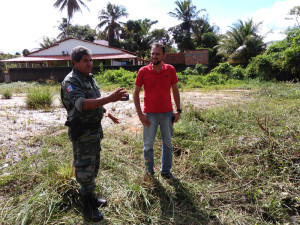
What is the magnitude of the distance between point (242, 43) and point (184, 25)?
28.2 ft

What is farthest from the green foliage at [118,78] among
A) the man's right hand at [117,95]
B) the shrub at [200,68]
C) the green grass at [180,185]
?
the man's right hand at [117,95]

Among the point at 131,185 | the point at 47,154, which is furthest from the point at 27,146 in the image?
the point at 131,185

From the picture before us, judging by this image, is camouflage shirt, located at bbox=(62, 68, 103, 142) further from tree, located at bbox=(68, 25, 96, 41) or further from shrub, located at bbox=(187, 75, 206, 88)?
tree, located at bbox=(68, 25, 96, 41)

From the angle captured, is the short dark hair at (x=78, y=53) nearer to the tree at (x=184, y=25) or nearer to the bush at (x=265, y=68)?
the bush at (x=265, y=68)

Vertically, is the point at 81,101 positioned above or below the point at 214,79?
above

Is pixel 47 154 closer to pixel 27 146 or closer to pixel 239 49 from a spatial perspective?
pixel 27 146

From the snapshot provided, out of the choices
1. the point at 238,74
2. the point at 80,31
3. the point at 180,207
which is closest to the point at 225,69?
the point at 238,74

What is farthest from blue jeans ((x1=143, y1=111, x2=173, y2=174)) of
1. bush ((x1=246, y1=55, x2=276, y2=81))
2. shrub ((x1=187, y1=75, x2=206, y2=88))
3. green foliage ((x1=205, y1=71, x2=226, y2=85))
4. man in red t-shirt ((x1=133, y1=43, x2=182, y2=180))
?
bush ((x1=246, y1=55, x2=276, y2=81))

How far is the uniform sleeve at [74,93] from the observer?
1.83 metres

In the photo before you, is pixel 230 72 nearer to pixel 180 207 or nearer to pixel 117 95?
pixel 180 207

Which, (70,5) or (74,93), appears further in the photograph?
(70,5)

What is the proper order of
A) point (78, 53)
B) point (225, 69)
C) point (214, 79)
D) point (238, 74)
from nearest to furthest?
point (78, 53) < point (214, 79) < point (238, 74) < point (225, 69)

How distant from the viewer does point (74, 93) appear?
188cm

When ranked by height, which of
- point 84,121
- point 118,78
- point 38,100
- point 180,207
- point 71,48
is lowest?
point 180,207
